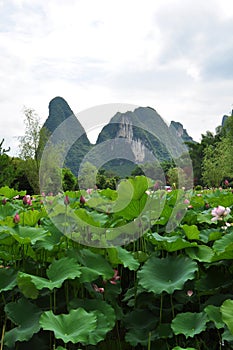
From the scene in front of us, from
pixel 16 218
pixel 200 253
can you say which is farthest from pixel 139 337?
pixel 16 218

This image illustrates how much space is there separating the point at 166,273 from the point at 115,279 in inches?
11.1

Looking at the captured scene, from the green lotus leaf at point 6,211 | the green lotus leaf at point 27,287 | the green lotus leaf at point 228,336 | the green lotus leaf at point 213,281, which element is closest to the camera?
the green lotus leaf at point 228,336

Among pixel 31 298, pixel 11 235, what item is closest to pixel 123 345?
pixel 31 298

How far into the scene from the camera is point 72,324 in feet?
6.15

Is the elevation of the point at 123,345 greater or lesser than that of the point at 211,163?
lesser

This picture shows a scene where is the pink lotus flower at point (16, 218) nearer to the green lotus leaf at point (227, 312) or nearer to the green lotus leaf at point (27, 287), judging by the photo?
the green lotus leaf at point (27, 287)

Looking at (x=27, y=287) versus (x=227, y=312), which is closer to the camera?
(x=227, y=312)

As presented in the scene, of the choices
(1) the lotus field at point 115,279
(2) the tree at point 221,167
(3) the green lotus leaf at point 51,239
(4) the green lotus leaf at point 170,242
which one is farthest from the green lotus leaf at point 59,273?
(2) the tree at point 221,167

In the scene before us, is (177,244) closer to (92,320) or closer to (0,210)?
(92,320)

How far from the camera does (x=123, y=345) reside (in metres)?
2.36

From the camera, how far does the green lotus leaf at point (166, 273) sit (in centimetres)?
206

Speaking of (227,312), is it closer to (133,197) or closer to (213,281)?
(213,281)

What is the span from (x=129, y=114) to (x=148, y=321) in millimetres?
1605

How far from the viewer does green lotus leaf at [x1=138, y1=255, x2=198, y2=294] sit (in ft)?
6.77
